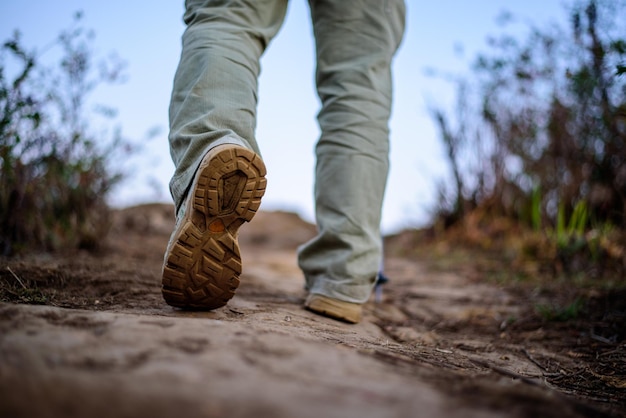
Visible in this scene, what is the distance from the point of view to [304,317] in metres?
1.50

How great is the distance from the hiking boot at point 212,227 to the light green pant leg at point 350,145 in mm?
464

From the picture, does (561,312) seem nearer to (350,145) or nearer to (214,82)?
(350,145)

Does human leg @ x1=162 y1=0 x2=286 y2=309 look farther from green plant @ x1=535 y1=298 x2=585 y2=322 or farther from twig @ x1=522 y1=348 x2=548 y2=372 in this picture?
green plant @ x1=535 y1=298 x2=585 y2=322

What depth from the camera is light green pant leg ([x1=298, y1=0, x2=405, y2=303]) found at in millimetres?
1624

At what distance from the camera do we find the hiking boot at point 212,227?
1.14 m

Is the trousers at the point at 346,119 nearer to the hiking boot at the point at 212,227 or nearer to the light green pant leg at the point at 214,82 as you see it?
the light green pant leg at the point at 214,82

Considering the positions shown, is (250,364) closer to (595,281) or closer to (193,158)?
(193,158)

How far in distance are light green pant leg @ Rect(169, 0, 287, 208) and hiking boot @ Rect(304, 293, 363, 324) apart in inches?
20.9

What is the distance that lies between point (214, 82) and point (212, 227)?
372 mm

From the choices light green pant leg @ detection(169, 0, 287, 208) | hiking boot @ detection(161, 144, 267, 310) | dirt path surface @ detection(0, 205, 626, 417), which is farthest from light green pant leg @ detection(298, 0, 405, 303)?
hiking boot @ detection(161, 144, 267, 310)

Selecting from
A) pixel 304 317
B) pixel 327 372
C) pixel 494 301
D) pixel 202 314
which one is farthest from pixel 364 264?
→ pixel 494 301

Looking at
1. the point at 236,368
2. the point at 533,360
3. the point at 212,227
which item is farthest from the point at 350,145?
the point at 236,368

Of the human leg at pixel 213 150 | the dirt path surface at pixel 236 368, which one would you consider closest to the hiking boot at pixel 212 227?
the human leg at pixel 213 150

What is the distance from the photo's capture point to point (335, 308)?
1.59 metres
